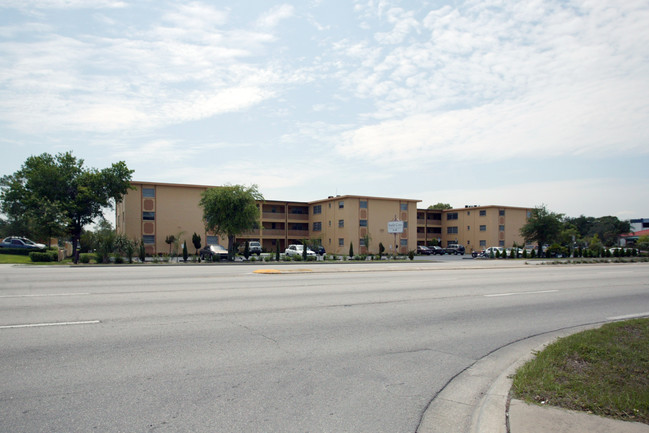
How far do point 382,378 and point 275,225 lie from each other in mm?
67820

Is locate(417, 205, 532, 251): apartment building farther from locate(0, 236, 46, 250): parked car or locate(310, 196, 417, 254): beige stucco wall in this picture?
locate(0, 236, 46, 250): parked car

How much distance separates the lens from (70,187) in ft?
166

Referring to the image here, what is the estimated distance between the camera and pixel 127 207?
184ft

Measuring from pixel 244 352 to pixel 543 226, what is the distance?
5610 cm

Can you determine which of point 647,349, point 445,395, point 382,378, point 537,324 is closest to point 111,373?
point 382,378

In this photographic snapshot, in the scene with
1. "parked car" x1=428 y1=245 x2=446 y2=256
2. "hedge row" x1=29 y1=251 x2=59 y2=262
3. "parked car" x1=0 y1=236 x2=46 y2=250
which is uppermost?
"parked car" x1=0 y1=236 x2=46 y2=250

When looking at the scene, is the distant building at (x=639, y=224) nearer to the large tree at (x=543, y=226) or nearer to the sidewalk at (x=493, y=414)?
the large tree at (x=543, y=226)

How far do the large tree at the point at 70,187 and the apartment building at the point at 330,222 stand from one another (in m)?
4.57

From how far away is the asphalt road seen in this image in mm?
4684

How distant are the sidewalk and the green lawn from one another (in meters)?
0.20

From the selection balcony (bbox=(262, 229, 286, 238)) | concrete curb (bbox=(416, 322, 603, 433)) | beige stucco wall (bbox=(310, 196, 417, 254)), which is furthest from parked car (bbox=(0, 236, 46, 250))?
concrete curb (bbox=(416, 322, 603, 433))

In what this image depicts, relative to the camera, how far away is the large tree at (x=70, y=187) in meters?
48.6

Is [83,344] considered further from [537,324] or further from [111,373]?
[537,324]

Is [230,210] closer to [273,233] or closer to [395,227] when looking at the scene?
[395,227]
